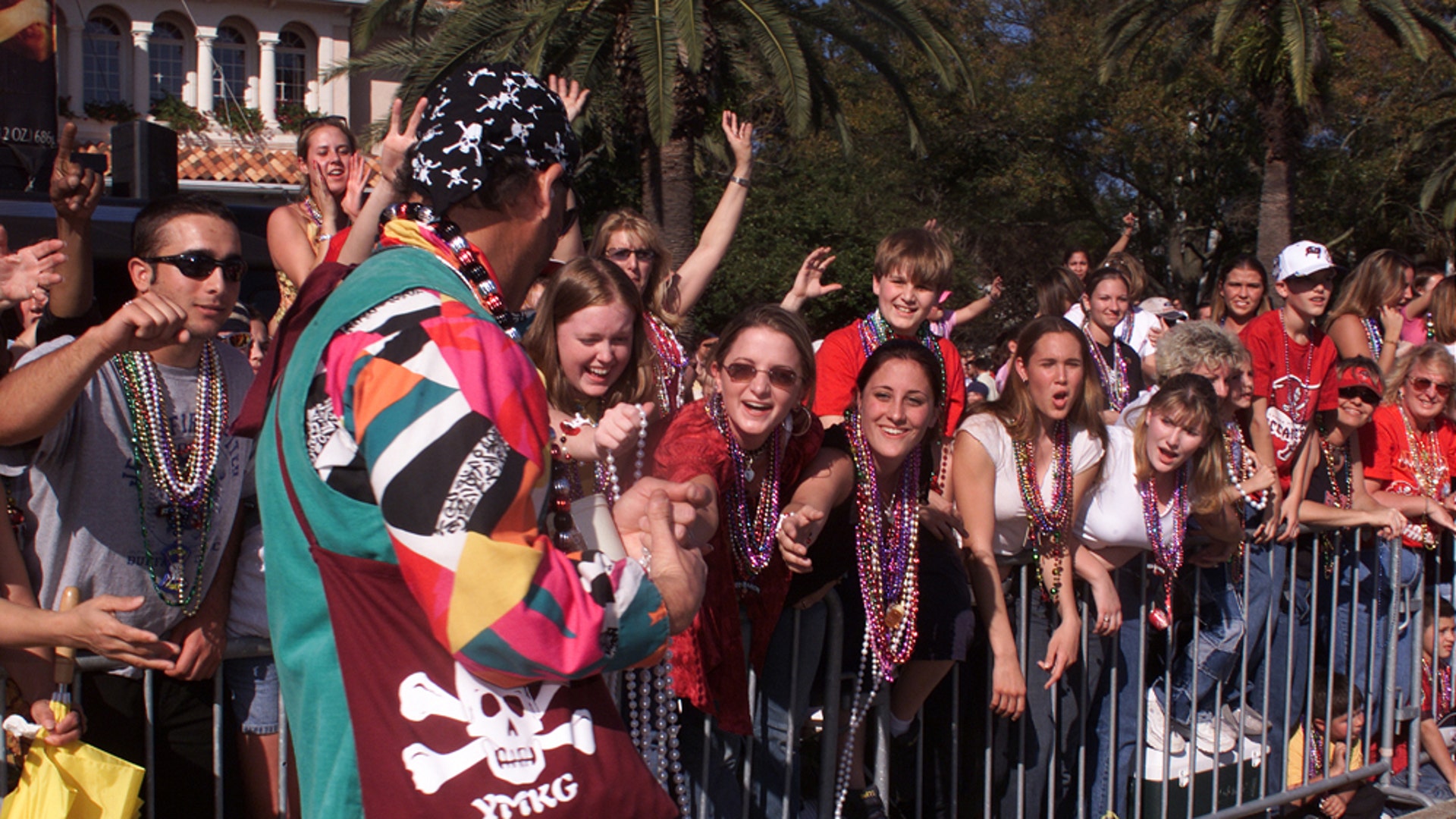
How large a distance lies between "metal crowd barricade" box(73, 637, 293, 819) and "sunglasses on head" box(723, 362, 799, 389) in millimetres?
1372

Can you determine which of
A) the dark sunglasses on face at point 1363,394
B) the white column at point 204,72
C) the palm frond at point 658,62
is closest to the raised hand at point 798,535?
the dark sunglasses on face at point 1363,394

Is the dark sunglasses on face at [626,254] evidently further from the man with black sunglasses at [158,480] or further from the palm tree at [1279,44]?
the palm tree at [1279,44]

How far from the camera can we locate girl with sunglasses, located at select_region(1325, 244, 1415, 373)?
22.6 feet

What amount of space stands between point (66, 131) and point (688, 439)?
5.97ft

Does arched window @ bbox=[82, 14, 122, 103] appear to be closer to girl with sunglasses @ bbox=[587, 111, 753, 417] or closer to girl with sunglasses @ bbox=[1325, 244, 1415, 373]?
girl with sunglasses @ bbox=[587, 111, 753, 417]

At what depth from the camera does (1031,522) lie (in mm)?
4320

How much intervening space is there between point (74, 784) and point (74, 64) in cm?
2775

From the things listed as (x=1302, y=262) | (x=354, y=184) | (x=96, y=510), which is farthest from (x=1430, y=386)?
(x=96, y=510)

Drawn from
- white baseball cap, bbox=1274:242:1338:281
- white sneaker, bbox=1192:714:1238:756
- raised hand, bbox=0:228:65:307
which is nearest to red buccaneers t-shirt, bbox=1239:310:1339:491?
white baseball cap, bbox=1274:242:1338:281

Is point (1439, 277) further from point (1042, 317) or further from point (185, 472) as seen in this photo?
point (185, 472)

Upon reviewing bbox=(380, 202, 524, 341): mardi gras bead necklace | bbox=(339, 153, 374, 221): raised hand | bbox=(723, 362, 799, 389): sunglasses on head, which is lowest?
bbox=(723, 362, 799, 389): sunglasses on head

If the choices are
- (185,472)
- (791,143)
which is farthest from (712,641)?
(791,143)

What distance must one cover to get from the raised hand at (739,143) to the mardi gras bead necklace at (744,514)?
190 centimetres

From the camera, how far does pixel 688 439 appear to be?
336cm
